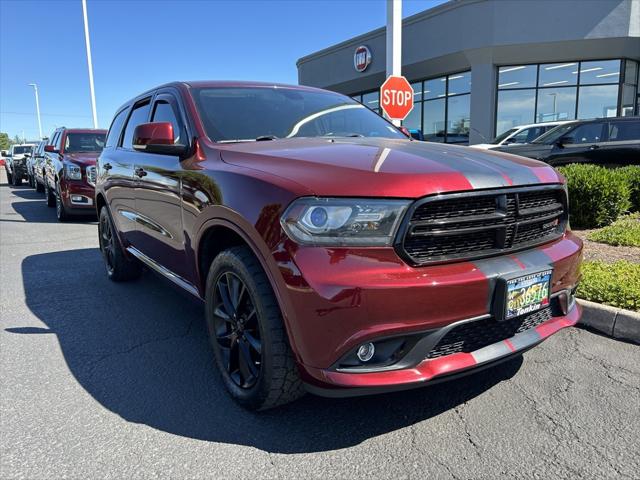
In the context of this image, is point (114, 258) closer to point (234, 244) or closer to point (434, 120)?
point (234, 244)

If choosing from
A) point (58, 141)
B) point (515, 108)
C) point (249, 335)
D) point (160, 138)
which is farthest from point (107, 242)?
point (515, 108)

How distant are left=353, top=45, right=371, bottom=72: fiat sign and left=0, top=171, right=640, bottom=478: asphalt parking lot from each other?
19403 millimetres

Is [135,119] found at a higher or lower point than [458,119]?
lower

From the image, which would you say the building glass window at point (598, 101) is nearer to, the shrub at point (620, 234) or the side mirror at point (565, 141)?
the side mirror at point (565, 141)

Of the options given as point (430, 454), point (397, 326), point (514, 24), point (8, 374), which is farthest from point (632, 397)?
point (514, 24)

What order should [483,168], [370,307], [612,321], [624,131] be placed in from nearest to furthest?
[370,307], [483,168], [612,321], [624,131]

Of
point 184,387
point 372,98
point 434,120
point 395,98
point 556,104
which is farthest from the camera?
point 372,98

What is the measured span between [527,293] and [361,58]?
68.2 ft

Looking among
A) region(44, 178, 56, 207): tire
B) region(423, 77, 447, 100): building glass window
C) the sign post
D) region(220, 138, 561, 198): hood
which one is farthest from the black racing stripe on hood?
region(423, 77, 447, 100): building glass window

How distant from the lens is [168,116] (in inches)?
149

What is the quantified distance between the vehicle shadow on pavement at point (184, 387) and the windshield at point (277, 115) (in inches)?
47.1

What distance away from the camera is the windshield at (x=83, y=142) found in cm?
1096

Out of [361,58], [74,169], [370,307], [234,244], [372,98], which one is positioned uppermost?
[361,58]

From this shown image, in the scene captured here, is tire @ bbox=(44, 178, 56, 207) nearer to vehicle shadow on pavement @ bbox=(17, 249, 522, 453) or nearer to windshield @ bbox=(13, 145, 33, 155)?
vehicle shadow on pavement @ bbox=(17, 249, 522, 453)
